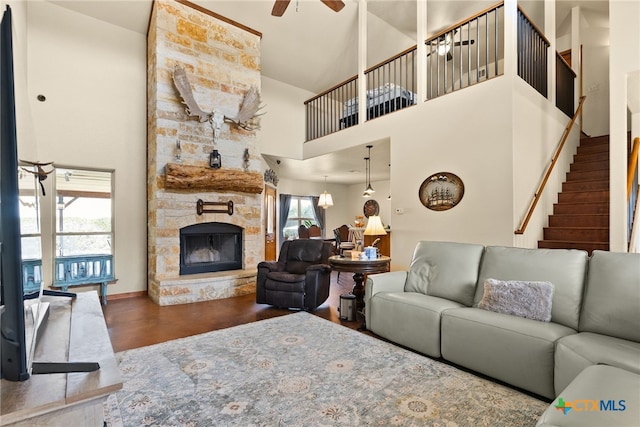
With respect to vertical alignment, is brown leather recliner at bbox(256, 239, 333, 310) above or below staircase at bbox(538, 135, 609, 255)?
below

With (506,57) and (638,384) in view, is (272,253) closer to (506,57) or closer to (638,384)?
(506,57)

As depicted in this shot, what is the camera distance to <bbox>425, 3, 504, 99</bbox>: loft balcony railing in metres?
4.26

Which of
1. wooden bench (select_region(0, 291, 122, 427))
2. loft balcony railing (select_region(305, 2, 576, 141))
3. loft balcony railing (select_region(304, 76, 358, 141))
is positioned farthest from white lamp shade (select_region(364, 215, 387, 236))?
loft balcony railing (select_region(304, 76, 358, 141))

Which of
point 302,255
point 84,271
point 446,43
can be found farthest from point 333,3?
point 84,271

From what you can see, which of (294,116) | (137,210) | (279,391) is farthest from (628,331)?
(294,116)

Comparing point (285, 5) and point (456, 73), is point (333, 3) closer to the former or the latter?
point (285, 5)

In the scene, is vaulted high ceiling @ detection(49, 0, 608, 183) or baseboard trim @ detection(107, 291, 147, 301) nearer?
baseboard trim @ detection(107, 291, 147, 301)

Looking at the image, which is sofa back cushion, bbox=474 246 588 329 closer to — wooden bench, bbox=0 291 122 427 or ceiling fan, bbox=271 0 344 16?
wooden bench, bbox=0 291 122 427

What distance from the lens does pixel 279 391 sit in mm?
2088

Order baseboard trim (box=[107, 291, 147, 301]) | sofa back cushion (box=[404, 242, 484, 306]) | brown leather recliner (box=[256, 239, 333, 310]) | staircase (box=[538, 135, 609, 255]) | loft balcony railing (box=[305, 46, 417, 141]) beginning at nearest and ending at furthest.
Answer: sofa back cushion (box=[404, 242, 484, 306]), brown leather recliner (box=[256, 239, 333, 310]), staircase (box=[538, 135, 609, 255]), baseboard trim (box=[107, 291, 147, 301]), loft balcony railing (box=[305, 46, 417, 141])

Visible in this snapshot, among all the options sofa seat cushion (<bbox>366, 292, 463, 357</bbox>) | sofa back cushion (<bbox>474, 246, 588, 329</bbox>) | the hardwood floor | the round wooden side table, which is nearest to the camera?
sofa back cushion (<bbox>474, 246, 588, 329</bbox>)

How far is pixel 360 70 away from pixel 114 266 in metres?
5.34

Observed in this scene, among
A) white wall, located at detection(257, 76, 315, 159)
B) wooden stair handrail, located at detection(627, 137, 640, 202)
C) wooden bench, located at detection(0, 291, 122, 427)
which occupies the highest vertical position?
white wall, located at detection(257, 76, 315, 159)

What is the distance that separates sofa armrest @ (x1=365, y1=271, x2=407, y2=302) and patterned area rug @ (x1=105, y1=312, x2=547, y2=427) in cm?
48
